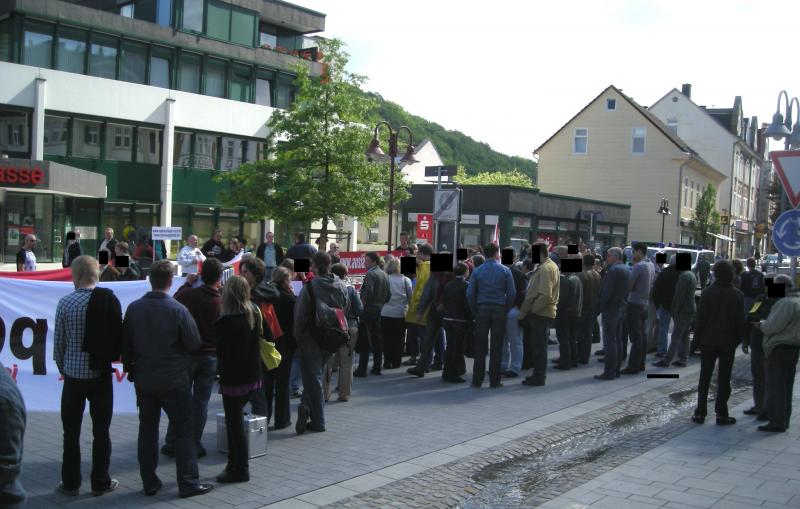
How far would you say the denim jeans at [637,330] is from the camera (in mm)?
12336

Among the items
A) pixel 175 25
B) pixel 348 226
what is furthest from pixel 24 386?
pixel 348 226

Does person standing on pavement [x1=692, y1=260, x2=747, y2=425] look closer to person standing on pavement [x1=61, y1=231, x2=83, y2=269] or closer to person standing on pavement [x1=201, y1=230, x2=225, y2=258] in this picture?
person standing on pavement [x1=201, y1=230, x2=225, y2=258]

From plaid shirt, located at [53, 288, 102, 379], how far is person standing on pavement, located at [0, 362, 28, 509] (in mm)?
3085

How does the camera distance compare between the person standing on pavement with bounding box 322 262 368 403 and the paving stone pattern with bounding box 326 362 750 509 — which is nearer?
the paving stone pattern with bounding box 326 362 750 509

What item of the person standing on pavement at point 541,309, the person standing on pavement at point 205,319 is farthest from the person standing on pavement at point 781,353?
the person standing on pavement at point 205,319

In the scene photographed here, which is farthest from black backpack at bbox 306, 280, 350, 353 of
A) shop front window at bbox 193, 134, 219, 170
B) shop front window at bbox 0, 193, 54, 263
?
shop front window at bbox 193, 134, 219, 170

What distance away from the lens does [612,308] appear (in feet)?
39.3

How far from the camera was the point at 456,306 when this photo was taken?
11109mm

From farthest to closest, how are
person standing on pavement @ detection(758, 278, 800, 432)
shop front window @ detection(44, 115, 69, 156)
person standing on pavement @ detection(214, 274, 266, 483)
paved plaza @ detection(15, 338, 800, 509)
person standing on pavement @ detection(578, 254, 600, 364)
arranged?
shop front window @ detection(44, 115, 69, 156) → person standing on pavement @ detection(578, 254, 600, 364) → person standing on pavement @ detection(758, 278, 800, 432) → person standing on pavement @ detection(214, 274, 266, 483) → paved plaza @ detection(15, 338, 800, 509)

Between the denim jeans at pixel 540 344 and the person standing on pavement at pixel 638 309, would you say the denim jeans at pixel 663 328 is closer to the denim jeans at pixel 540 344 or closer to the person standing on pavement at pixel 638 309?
the person standing on pavement at pixel 638 309

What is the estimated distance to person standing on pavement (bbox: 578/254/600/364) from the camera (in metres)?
13.1

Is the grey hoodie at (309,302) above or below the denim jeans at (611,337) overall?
above

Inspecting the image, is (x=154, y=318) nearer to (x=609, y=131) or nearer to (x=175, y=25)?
(x=175, y=25)

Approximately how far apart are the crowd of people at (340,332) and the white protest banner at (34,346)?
3.51ft
